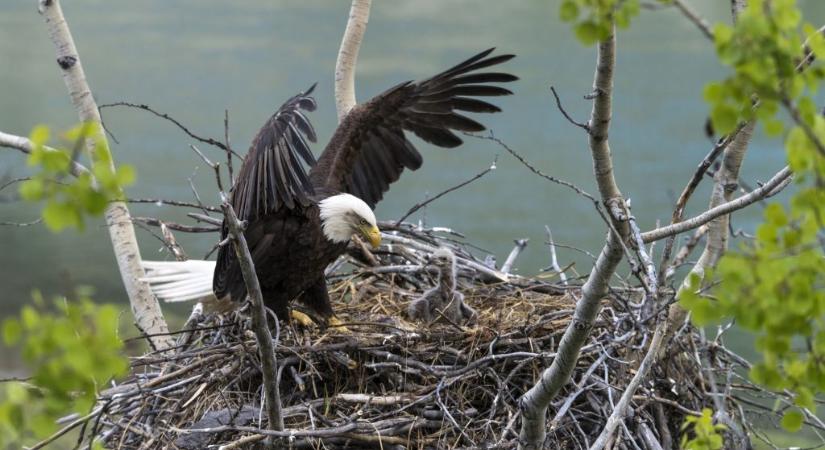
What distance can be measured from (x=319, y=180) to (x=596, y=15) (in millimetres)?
3330

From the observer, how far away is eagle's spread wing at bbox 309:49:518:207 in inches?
193

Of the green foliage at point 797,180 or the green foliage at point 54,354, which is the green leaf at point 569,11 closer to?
the green foliage at point 797,180

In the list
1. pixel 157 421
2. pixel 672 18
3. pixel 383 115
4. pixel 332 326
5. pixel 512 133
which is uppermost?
pixel 672 18

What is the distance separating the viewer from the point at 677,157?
492 inches

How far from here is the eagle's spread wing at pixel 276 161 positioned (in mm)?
3951

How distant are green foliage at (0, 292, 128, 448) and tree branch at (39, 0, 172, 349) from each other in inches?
131

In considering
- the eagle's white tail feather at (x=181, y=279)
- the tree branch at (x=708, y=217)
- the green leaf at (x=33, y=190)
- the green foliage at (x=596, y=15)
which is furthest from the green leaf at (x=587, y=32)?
the eagle's white tail feather at (x=181, y=279)

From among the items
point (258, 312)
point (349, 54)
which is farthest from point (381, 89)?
point (258, 312)

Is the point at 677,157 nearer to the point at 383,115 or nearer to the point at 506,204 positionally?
the point at 506,204

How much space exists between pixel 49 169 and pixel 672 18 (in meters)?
12.2

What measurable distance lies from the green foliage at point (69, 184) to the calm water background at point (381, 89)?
9.88 meters

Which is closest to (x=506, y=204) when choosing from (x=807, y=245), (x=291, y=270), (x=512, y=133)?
(x=512, y=133)

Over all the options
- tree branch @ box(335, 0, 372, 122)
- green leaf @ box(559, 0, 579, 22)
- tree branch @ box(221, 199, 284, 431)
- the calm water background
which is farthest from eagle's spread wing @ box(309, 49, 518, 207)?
the calm water background

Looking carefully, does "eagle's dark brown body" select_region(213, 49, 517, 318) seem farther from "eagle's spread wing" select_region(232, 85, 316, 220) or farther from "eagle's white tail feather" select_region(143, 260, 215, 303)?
"eagle's white tail feather" select_region(143, 260, 215, 303)
